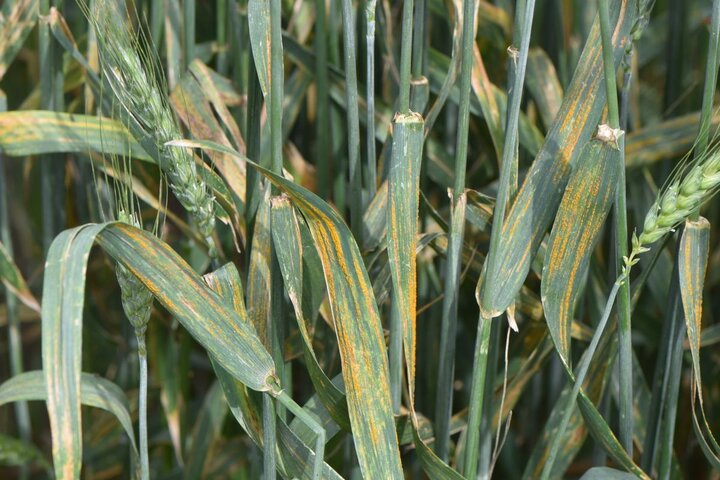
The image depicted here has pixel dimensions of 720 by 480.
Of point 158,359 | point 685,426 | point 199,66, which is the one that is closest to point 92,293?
point 158,359

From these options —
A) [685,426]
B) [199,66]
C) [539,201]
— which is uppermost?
[199,66]

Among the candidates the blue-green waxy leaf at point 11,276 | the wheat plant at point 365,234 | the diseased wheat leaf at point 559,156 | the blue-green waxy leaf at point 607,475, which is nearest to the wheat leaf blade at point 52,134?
the wheat plant at point 365,234

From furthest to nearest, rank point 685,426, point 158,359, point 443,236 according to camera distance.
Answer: point 685,426
point 158,359
point 443,236

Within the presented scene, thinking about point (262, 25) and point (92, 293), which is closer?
point (262, 25)

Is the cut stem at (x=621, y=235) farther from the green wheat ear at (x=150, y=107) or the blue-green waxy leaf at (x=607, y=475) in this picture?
the green wheat ear at (x=150, y=107)

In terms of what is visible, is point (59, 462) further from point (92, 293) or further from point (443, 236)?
point (92, 293)

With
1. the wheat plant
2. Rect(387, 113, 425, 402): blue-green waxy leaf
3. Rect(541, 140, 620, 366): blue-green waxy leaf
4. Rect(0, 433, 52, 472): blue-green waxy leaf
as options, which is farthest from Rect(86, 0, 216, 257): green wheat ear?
Rect(0, 433, 52, 472): blue-green waxy leaf

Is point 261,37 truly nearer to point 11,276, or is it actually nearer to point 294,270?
point 294,270
